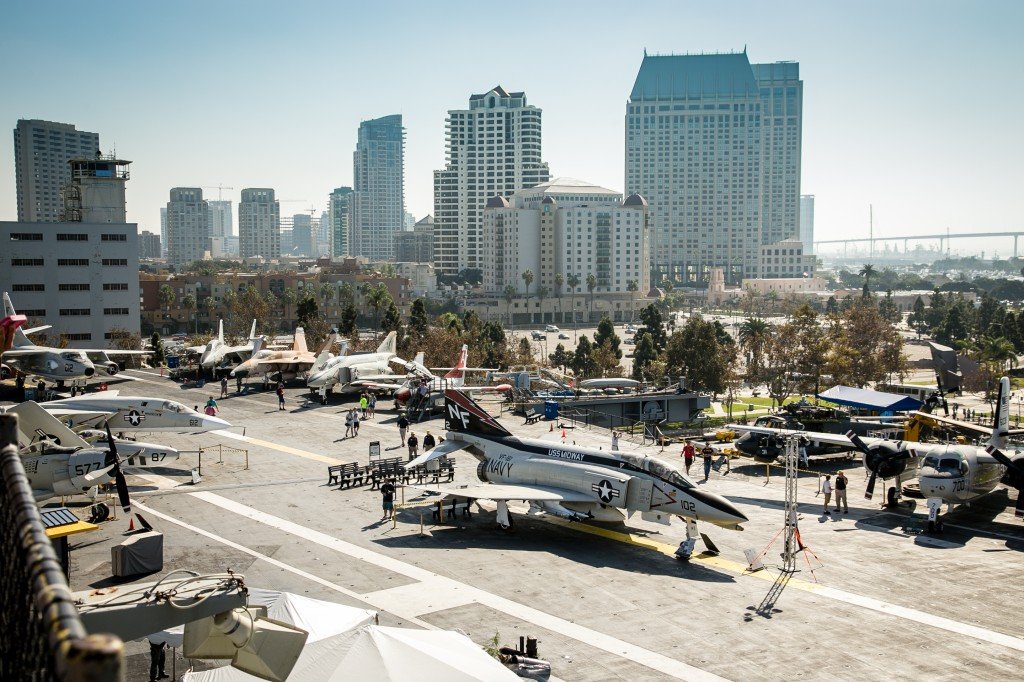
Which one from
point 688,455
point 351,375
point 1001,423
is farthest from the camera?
point 351,375

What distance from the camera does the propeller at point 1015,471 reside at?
111 ft

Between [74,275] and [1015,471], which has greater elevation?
[74,275]

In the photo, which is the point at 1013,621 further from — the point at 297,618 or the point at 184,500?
the point at 184,500

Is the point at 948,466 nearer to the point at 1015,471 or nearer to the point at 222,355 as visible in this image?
the point at 1015,471

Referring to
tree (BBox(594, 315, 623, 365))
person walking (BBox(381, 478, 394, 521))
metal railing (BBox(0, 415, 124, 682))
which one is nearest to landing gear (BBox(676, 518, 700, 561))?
person walking (BBox(381, 478, 394, 521))

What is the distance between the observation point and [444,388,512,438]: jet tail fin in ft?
120

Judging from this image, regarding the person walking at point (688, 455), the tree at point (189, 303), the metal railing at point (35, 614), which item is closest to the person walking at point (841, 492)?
the person walking at point (688, 455)

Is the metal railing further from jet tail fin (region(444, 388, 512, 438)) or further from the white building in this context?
the white building

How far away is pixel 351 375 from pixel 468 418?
1093 inches

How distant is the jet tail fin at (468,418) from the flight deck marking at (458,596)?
7750mm

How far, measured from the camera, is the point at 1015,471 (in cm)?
3406

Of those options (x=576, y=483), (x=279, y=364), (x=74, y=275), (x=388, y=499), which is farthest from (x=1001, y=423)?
(x=74, y=275)

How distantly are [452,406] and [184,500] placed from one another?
1211 centimetres

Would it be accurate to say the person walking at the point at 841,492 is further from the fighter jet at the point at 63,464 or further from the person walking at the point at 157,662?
the fighter jet at the point at 63,464
